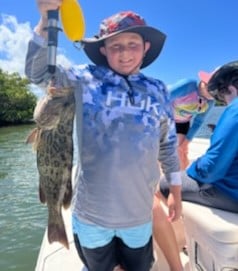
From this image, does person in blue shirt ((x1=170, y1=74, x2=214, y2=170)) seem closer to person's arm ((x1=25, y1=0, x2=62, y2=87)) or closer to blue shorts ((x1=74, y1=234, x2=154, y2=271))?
blue shorts ((x1=74, y1=234, x2=154, y2=271))

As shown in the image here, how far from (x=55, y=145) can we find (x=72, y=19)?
568 millimetres

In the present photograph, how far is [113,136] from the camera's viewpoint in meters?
1.80

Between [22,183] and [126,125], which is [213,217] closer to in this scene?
[126,125]

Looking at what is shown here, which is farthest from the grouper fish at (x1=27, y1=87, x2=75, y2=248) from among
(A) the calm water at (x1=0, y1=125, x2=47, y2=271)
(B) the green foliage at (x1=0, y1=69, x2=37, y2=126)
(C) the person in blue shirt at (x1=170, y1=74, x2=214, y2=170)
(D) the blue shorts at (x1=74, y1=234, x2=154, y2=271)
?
(B) the green foliage at (x1=0, y1=69, x2=37, y2=126)

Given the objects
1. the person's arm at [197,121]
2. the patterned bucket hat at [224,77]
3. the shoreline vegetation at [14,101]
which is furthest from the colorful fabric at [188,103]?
the shoreline vegetation at [14,101]

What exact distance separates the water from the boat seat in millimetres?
1076

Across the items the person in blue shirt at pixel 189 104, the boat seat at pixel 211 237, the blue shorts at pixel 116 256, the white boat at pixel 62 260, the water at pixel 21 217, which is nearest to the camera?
the blue shorts at pixel 116 256

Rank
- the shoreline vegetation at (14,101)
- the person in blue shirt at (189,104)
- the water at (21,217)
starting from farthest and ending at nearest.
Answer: the shoreline vegetation at (14,101)
the water at (21,217)
the person in blue shirt at (189,104)

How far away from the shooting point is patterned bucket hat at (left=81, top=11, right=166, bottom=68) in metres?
1.88

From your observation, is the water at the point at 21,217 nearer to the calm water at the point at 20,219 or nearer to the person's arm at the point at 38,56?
the calm water at the point at 20,219

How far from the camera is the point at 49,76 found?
5.73 ft

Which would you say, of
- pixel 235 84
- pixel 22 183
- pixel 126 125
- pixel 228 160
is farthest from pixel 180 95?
pixel 22 183

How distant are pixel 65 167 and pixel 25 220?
4937 millimetres

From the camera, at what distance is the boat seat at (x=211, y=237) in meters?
2.04
